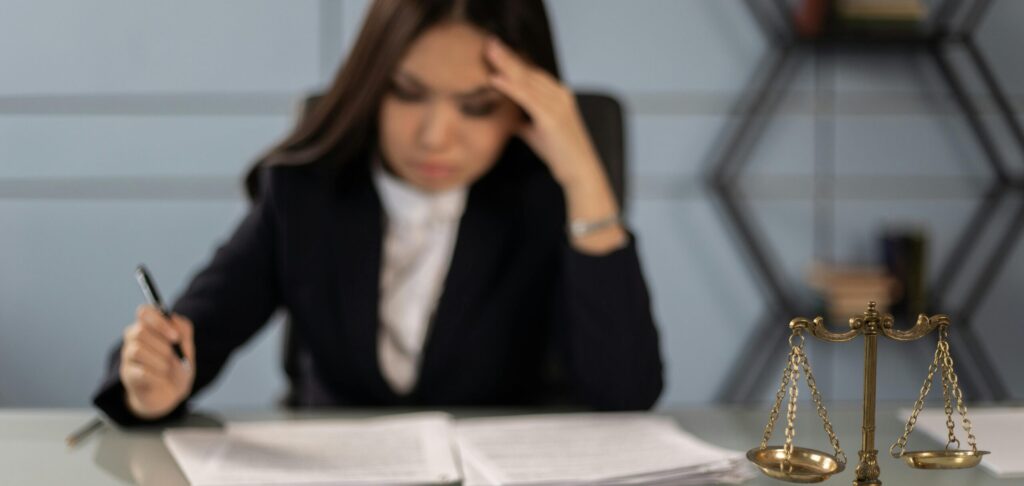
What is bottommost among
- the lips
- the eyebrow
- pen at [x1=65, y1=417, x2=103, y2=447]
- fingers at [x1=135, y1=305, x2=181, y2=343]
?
pen at [x1=65, y1=417, x2=103, y2=447]

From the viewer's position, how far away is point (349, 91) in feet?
5.05

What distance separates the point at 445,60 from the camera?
4.85 ft

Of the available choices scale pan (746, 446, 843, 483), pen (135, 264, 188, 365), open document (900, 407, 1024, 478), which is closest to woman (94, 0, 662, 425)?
pen (135, 264, 188, 365)

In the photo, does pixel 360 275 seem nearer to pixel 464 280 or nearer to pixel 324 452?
pixel 464 280

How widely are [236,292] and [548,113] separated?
0.48 metres

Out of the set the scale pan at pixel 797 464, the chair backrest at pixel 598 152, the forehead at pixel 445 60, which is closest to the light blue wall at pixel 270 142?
the chair backrest at pixel 598 152

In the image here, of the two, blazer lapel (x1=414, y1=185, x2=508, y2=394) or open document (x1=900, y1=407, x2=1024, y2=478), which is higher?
blazer lapel (x1=414, y1=185, x2=508, y2=394)

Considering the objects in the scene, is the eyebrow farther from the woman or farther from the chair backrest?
the chair backrest

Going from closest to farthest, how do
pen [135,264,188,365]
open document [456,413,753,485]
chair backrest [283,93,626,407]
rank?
open document [456,413,753,485]
pen [135,264,188,365]
chair backrest [283,93,626,407]

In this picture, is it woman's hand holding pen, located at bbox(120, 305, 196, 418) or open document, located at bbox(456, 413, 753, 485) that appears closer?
open document, located at bbox(456, 413, 753, 485)

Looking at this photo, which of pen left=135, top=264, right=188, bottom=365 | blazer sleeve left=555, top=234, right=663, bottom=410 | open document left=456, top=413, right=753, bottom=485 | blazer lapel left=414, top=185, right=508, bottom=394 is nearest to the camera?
open document left=456, top=413, right=753, bottom=485

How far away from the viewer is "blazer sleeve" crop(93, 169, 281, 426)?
146cm

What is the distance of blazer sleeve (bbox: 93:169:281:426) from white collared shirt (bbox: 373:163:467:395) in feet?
0.51

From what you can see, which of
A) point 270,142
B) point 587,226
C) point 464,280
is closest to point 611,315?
point 587,226
